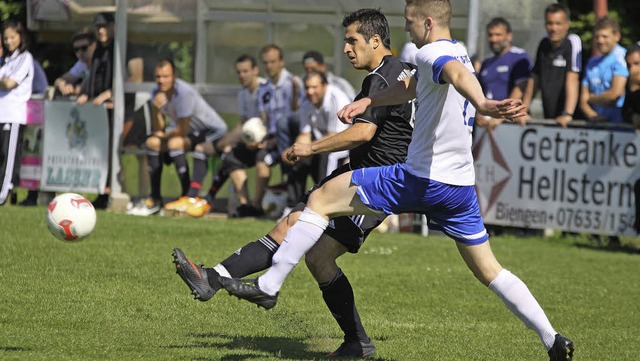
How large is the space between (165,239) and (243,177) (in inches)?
134

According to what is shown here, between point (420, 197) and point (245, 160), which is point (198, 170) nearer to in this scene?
point (245, 160)

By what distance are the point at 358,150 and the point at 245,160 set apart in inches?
347

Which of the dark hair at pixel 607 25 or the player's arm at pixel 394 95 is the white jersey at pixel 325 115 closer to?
the dark hair at pixel 607 25

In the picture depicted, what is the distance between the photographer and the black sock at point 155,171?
639 inches

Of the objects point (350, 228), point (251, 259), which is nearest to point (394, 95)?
point (350, 228)

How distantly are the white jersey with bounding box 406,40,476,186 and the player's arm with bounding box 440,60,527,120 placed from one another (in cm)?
26

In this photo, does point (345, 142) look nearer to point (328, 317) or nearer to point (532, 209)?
point (328, 317)

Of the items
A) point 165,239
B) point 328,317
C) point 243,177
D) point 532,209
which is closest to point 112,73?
point 243,177

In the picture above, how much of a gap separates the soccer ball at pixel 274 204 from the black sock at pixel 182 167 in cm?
112

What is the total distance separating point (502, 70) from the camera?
1471 centimetres

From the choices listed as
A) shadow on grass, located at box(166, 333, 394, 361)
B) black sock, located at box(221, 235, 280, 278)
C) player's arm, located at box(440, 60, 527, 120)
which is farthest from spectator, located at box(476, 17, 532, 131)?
player's arm, located at box(440, 60, 527, 120)

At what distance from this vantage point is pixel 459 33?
16.2 m

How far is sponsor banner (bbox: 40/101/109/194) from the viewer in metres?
16.6

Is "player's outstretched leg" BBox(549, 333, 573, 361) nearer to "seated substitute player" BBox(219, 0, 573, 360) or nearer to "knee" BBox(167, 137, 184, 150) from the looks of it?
"seated substitute player" BBox(219, 0, 573, 360)
